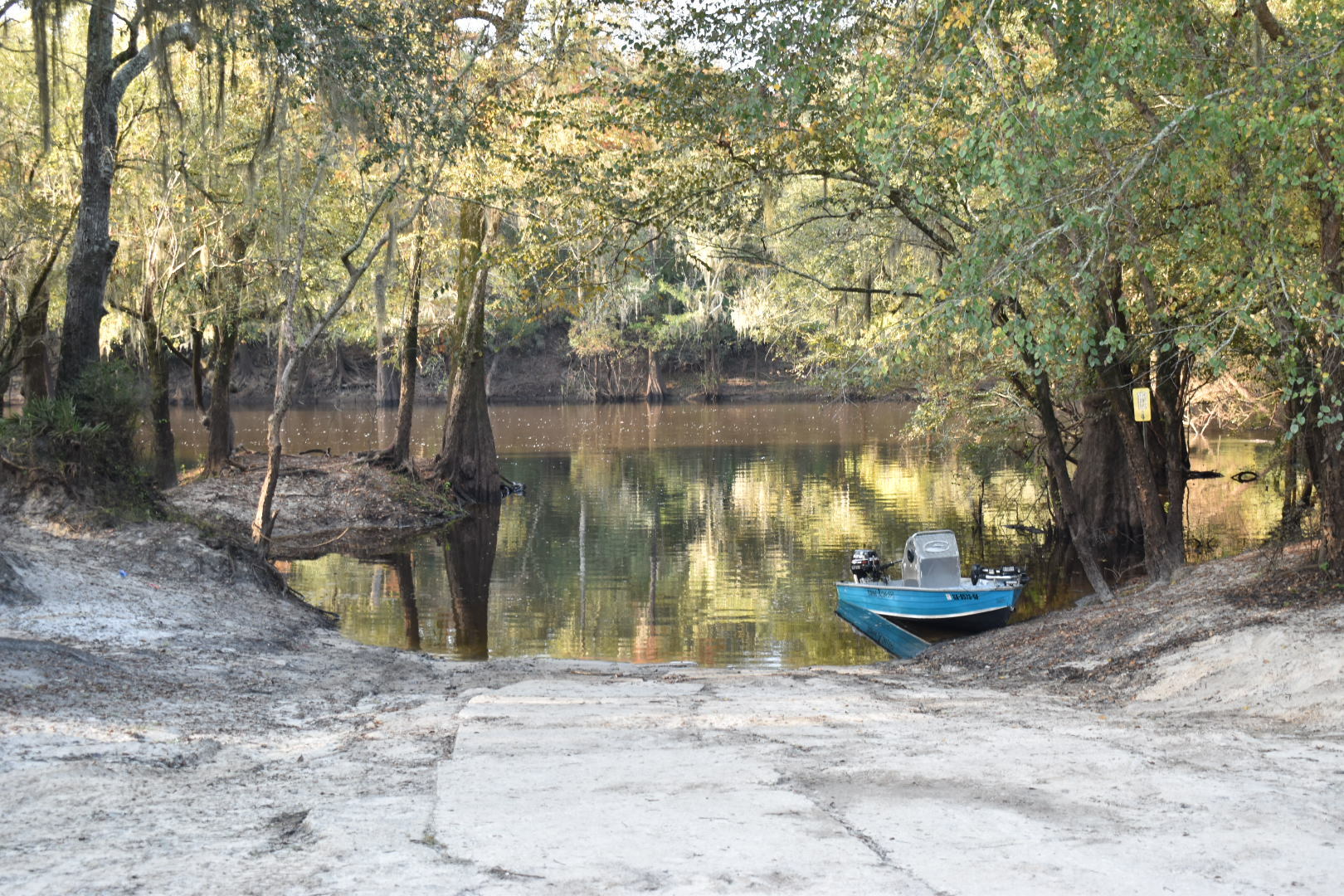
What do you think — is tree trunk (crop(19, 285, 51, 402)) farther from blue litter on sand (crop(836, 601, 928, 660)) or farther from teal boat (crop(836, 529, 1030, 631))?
teal boat (crop(836, 529, 1030, 631))

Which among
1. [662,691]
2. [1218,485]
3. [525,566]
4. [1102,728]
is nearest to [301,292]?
[525,566]

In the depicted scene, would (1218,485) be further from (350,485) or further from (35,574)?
(35,574)

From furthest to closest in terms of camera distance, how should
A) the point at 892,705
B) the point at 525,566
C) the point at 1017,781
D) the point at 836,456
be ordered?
the point at 836,456 → the point at 525,566 → the point at 892,705 → the point at 1017,781

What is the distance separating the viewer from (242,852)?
446cm

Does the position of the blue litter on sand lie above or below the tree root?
below

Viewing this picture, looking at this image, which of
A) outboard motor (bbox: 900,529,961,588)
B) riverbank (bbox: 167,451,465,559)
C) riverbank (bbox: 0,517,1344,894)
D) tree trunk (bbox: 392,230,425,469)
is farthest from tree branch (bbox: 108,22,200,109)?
tree trunk (bbox: 392,230,425,469)

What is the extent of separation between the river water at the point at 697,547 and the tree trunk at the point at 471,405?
1.10 metres

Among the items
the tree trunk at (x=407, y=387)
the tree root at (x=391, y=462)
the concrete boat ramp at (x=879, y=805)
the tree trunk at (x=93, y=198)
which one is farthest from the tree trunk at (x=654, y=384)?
Result: the concrete boat ramp at (x=879, y=805)

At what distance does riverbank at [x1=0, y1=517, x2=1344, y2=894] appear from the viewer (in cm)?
431

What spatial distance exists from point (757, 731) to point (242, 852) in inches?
131

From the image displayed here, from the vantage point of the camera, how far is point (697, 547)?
22.6 metres

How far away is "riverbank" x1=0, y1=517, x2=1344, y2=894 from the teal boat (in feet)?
14.0

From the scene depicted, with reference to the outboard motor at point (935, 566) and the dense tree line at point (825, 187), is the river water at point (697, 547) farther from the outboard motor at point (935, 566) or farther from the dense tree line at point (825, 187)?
the dense tree line at point (825, 187)

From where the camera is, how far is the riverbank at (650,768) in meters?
4.31
